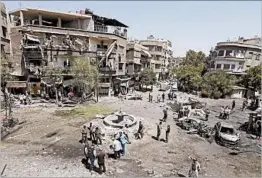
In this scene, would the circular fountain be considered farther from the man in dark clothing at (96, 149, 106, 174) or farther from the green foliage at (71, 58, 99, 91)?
the green foliage at (71, 58, 99, 91)

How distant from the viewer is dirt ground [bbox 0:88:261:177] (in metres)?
15.1

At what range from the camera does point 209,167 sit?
54.6ft

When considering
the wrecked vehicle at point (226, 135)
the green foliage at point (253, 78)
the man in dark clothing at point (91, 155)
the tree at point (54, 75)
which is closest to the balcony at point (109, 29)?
the tree at point (54, 75)

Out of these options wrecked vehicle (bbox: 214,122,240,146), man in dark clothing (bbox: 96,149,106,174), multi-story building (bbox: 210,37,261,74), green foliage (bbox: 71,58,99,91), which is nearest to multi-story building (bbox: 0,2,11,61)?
green foliage (bbox: 71,58,99,91)

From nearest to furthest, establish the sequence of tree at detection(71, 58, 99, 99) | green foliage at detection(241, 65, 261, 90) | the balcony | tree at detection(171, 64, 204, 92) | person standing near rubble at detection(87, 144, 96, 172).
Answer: person standing near rubble at detection(87, 144, 96, 172)
tree at detection(71, 58, 99, 99)
the balcony
green foliage at detection(241, 65, 261, 90)
tree at detection(171, 64, 204, 92)

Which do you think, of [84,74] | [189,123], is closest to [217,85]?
[189,123]

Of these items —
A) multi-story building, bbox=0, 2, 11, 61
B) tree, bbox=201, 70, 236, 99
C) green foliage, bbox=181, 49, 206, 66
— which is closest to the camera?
multi-story building, bbox=0, 2, 11, 61

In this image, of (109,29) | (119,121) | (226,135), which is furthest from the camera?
(109,29)

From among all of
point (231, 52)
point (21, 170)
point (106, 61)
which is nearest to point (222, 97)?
point (231, 52)

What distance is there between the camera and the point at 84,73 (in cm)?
3672

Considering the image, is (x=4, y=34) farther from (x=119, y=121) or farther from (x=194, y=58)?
(x=194, y=58)

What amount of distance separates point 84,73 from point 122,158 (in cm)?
2200

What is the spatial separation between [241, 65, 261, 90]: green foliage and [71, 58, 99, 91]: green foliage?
116 ft

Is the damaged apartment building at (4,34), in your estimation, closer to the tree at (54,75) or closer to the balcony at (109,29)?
the tree at (54,75)
